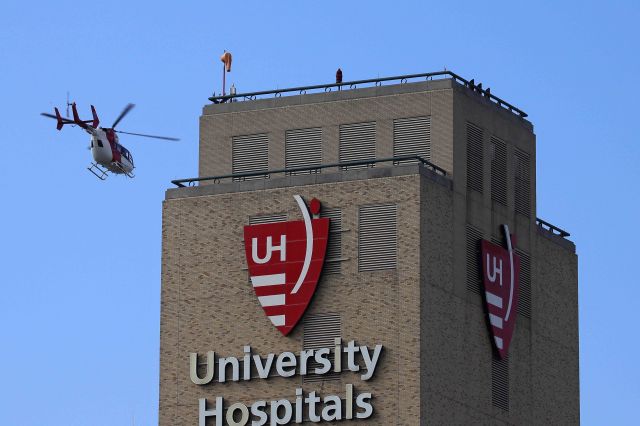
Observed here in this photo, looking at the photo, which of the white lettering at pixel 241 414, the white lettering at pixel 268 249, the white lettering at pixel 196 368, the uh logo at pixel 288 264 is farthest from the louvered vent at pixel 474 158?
the white lettering at pixel 241 414

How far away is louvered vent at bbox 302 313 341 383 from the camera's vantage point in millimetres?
147250

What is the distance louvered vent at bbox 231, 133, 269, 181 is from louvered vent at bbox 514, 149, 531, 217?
1649 centimetres

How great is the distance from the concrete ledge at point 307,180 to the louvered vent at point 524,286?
1095 centimetres

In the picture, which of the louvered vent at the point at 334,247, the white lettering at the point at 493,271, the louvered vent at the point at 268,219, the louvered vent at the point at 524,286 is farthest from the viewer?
the louvered vent at the point at 524,286

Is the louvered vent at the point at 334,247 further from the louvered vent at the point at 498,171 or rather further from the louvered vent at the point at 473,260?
the louvered vent at the point at 498,171

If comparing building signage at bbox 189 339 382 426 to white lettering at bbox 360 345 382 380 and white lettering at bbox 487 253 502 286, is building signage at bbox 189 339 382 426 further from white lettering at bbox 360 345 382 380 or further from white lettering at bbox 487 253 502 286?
white lettering at bbox 487 253 502 286

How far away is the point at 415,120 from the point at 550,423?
73.4ft

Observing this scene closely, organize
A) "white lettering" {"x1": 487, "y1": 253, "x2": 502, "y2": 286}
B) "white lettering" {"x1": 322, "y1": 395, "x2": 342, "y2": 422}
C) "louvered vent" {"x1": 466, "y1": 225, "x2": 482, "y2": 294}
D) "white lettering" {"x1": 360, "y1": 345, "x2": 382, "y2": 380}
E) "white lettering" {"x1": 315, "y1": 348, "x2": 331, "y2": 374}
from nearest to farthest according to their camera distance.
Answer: "white lettering" {"x1": 360, "y1": 345, "x2": 382, "y2": 380} → "white lettering" {"x1": 322, "y1": 395, "x2": 342, "y2": 422} → "white lettering" {"x1": 315, "y1": 348, "x2": 331, "y2": 374} → "louvered vent" {"x1": 466, "y1": 225, "x2": 482, "y2": 294} → "white lettering" {"x1": 487, "y1": 253, "x2": 502, "y2": 286}

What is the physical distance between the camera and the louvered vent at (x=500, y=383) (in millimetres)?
153250

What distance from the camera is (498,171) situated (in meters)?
157

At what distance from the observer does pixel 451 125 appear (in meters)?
151

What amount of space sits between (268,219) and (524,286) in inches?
727

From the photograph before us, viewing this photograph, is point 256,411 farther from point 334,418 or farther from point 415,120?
point 415,120

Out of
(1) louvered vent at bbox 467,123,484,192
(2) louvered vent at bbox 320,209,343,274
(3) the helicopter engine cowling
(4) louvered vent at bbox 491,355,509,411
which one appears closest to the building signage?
(2) louvered vent at bbox 320,209,343,274
